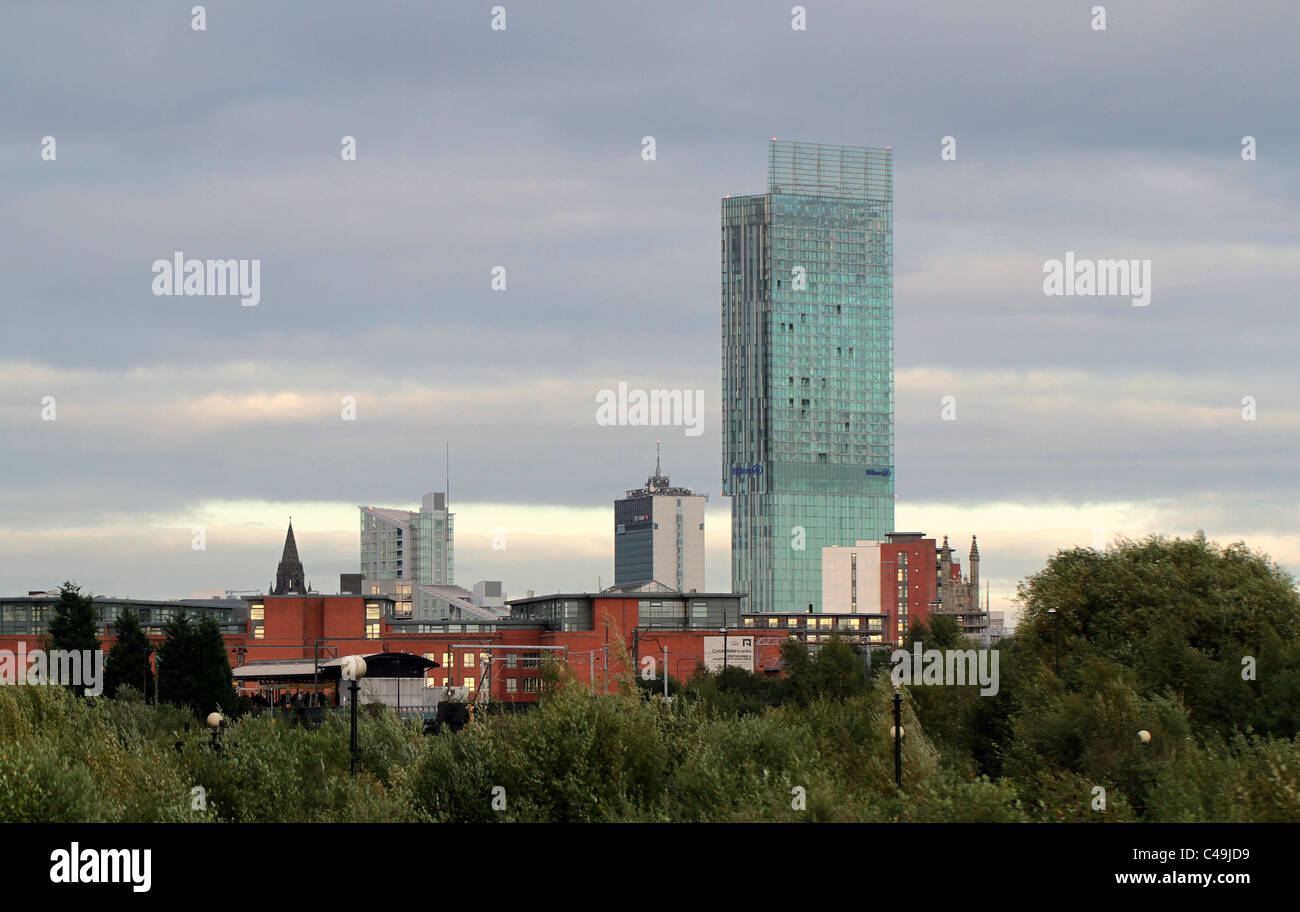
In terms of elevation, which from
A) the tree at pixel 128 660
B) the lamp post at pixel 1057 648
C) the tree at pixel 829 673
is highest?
the lamp post at pixel 1057 648

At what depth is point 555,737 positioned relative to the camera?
40.2 meters

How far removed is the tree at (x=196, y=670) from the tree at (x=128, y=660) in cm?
133

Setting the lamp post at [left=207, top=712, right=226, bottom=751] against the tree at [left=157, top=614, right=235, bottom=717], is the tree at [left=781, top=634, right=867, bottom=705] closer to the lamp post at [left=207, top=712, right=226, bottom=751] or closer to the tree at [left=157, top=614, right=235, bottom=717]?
the tree at [left=157, top=614, right=235, bottom=717]

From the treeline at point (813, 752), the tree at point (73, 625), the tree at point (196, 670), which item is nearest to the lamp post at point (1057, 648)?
the treeline at point (813, 752)

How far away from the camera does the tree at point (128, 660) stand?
97312mm

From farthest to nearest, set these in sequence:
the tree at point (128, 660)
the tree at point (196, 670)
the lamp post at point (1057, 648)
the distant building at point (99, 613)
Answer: the distant building at point (99, 613) < the tree at point (128, 660) < the tree at point (196, 670) < the lamp post at point (1057, 648)

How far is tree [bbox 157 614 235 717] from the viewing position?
97.1 metres

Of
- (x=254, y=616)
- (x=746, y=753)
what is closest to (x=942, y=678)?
(x=746, y=753)

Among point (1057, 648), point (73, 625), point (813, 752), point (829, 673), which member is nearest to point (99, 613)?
point (73, 625)

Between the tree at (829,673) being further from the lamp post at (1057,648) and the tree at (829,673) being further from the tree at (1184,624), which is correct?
the lamp post at (1057,648)

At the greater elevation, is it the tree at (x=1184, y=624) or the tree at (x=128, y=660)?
the tree at (x=1184, y=624)

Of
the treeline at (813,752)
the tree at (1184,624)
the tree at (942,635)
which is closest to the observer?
the treeline at (813,752)

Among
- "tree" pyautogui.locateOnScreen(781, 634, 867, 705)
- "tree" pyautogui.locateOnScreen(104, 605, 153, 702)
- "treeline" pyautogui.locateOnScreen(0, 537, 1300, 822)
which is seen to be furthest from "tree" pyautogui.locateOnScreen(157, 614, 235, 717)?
"tree" pyautogui.locateOnScreen(781, 634, 867, 705)

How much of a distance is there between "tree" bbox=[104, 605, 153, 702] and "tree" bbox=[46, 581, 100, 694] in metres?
1.76
